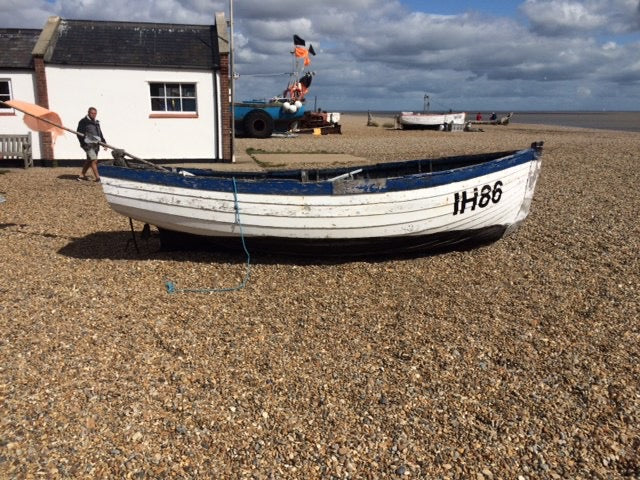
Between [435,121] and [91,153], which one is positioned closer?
[91,153]

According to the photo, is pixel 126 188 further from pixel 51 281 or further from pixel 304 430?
pixel 304 430

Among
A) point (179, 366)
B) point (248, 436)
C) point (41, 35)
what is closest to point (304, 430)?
point (248, 436)

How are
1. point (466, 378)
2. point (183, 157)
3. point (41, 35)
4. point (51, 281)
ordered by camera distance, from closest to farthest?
point (466, 378) → point (51, 281) → point (41, 35) → point (183, 157)

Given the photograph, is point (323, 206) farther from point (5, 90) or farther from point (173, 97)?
point (5, 90)

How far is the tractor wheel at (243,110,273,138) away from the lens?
2864cm

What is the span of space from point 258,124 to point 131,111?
13.1 meters

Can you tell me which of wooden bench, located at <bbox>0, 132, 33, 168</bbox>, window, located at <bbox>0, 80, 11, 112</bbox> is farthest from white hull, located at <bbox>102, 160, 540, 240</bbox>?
window, located at <bbox>0, 80, 11, 112</bbox>

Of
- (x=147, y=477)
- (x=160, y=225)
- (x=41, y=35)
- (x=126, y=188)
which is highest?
(x=41, y=35)

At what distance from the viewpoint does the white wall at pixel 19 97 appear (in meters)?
15.2

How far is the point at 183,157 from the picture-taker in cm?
1675

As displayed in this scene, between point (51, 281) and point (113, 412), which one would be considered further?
point (51, 281)

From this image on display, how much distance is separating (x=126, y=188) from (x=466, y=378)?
4670 millimetres

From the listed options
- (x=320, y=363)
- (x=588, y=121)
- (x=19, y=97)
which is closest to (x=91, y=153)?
(x=19, y=97)

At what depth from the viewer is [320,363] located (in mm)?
4512
